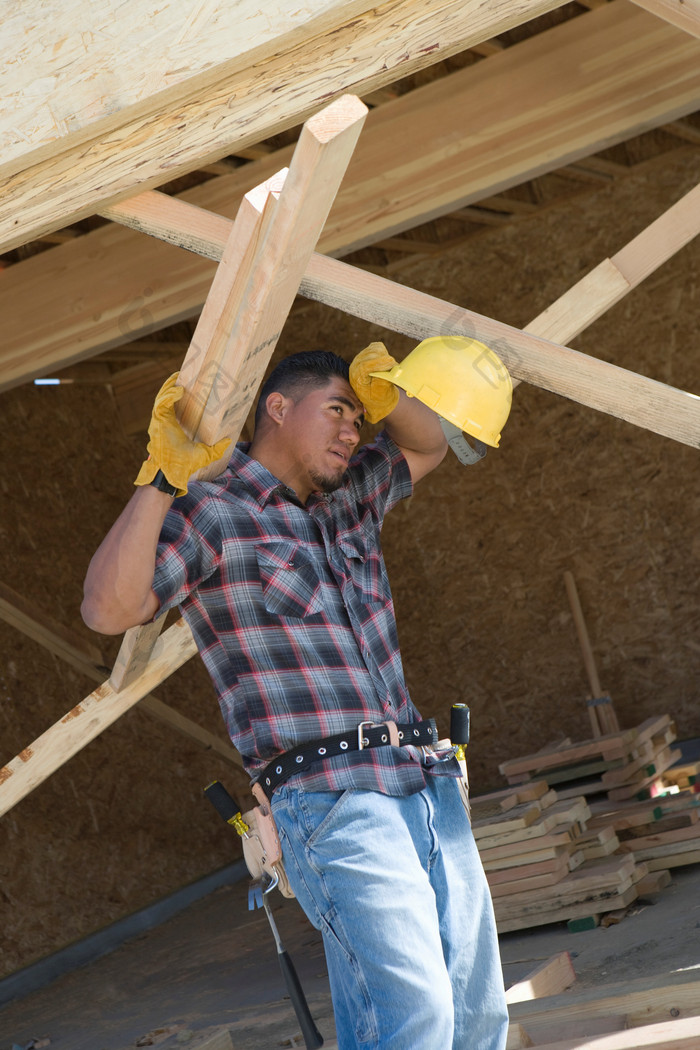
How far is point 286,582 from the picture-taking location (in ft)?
7.80

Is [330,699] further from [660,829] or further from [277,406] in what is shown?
[660,829]

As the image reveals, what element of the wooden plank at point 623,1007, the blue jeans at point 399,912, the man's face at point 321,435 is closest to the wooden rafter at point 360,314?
the man's face at point 321,435

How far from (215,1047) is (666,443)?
5622mm

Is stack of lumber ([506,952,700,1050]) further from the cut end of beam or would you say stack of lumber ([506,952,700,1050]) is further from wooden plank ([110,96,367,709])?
the cut end of beam

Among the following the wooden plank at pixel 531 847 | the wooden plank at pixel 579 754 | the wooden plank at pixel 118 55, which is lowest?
the wooden plank at pixel 531 847

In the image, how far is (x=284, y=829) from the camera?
7.55ft

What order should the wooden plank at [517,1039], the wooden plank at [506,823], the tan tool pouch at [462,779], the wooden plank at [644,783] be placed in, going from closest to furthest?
the tan tool pouch at [462,779] < the wooden plank at [517,1039] < the wooden plank at [506,823] < the wooden plank at [644,783]

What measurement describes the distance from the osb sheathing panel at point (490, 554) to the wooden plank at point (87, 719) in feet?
12.2

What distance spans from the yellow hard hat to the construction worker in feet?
0.05

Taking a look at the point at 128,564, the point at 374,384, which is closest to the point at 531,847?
the point at 374,384

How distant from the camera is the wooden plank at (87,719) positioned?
3408mm

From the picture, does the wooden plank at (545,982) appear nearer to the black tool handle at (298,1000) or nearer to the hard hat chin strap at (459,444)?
the black tool handle at (298,1000)

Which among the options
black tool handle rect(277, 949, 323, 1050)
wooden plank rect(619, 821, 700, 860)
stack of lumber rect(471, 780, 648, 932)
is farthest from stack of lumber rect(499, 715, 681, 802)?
black tool handle rect(277, 949, 323, 1050)

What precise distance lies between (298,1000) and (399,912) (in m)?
0.97
